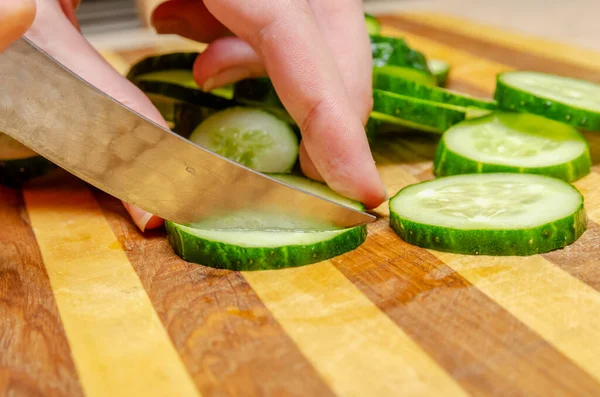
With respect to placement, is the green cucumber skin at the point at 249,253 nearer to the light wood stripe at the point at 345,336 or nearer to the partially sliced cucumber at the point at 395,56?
the light wood stripe at the point at 345,336

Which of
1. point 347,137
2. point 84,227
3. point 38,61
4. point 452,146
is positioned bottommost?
point 84,227

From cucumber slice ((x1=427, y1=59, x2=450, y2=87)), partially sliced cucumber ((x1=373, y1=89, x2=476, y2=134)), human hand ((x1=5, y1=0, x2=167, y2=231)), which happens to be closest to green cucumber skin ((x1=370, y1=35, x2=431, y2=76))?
cucumber slice ((x1=427, y1=59, x2=450, y2=87))

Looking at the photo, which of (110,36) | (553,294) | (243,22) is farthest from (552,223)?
(110,36)

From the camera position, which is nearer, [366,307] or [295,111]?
[366,307]

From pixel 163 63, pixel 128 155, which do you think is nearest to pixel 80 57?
pixel 128 155

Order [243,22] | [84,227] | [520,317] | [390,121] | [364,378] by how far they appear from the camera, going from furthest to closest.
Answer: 1. [390,121]
2. [84,227]
3. [243,22]
4. [520,317]
5. [364,378]

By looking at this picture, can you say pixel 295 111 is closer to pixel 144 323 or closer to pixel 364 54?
pixel 364 54

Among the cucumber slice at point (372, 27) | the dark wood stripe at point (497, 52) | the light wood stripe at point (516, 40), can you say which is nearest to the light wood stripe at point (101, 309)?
the cucumber slice at point (372, 27)
